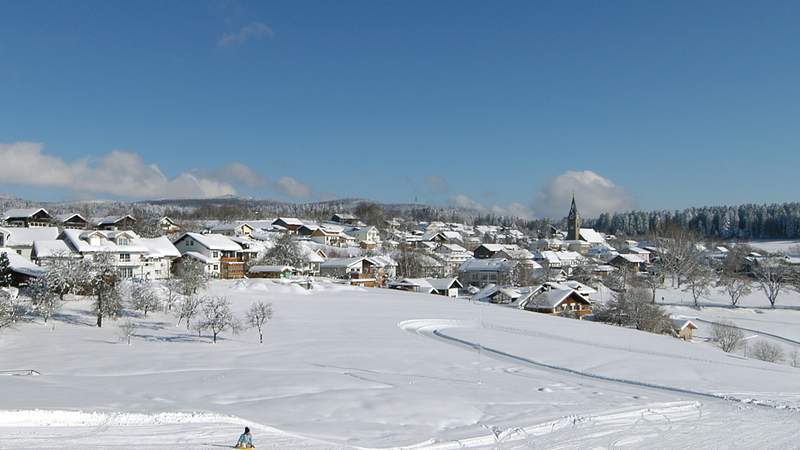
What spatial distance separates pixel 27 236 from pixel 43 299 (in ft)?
63.9

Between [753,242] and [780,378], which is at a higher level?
[753,242]

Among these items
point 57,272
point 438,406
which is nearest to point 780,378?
point 438,406

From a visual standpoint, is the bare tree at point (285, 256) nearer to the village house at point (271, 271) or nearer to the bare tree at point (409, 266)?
the village house at point (271, 271)

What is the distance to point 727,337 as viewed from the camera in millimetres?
46062

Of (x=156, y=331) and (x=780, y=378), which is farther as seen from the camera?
(x=156, y=331)

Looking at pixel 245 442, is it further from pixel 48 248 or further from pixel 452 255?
pixel 452 255

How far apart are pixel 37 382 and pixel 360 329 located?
20.4 m

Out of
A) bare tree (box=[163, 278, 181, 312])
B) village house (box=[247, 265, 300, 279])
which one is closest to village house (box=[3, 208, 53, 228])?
village house (box=[247, 265, 300, 279])

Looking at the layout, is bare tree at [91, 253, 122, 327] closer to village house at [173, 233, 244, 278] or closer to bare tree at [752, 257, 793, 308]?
village house at [173, 233, 244, 278]

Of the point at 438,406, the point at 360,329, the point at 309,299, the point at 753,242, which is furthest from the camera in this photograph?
the point at 753,242

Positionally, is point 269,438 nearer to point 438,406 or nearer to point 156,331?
point 438,406

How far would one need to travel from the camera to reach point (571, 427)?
17328 millimetres

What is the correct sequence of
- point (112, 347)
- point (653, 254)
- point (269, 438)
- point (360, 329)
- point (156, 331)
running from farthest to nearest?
point (653, 254), point (360, 329), point (156, 331), point (112, 347), point (269, 438)

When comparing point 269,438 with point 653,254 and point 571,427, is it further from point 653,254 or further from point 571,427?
point 653,254
